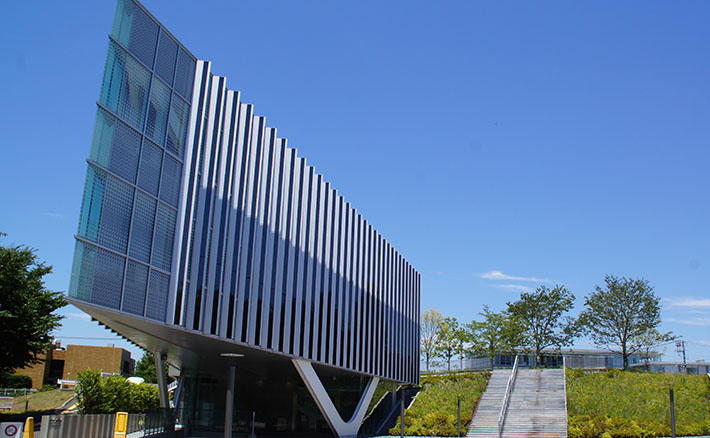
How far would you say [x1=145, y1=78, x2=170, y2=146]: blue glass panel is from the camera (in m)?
24.5

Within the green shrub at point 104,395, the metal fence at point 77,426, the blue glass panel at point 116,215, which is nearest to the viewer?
the blue glass panel at point 116,215

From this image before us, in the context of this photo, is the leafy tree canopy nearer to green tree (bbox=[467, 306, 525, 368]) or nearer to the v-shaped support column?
green tree (bbox=[467, 306, 525, 368])

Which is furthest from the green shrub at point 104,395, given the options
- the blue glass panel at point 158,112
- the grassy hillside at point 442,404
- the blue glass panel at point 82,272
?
the grassy hillside at point 442,404

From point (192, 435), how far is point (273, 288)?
16167 mm

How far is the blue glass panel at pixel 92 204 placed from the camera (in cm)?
2105

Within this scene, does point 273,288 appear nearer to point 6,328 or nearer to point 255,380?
point 255,380

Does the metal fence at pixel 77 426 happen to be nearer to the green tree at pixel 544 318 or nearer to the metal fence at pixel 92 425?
the metal fence at pixel 92 425

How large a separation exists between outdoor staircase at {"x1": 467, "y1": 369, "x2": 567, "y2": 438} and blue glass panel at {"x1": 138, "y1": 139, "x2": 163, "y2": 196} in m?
29.4

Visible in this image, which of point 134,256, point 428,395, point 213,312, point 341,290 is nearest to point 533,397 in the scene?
point 428,395

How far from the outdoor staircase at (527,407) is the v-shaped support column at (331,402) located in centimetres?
800

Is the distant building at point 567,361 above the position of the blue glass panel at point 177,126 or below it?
below

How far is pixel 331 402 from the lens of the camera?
40281 mm

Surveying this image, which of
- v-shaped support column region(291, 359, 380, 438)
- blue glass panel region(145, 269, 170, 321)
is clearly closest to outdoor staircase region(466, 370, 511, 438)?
v-shaped support column region(291, 359, 380, 438)

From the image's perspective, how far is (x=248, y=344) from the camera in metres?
29.9
